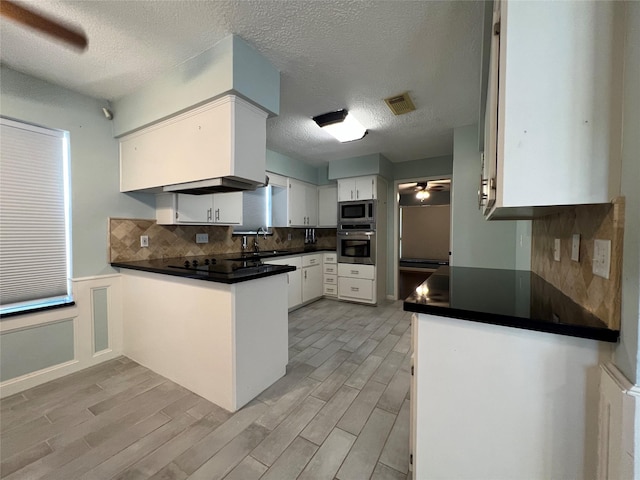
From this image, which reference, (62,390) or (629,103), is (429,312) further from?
(62,390)

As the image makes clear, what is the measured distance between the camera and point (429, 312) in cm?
101

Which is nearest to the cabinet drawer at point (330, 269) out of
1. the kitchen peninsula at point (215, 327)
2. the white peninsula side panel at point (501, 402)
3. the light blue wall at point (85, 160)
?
the kitchen peninsula at point (215, 327)

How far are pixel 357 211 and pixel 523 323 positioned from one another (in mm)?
3608

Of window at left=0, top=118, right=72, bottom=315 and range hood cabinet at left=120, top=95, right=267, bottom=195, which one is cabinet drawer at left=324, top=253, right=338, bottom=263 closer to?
range hood cabinet at left=120, top=95, right=267, bottom=195

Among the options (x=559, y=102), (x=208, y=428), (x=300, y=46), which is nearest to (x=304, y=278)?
(x=208, y=428)

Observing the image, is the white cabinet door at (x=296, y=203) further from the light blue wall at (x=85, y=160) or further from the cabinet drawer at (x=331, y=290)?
the light blue wall at (x=85, y=160)

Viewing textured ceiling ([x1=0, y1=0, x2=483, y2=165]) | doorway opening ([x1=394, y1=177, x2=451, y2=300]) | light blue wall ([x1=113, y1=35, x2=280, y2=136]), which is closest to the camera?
textured ceiling ([x1=0, y1=0, x2=483, y2=165])

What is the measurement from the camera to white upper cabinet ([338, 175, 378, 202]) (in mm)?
4223

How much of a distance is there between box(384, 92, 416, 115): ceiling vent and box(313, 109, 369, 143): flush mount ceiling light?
1.40ft

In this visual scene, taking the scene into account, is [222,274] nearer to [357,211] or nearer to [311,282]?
[311,282]

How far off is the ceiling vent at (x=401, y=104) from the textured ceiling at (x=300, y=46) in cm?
7

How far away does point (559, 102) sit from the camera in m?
0.77

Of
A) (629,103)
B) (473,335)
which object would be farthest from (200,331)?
(629,103)

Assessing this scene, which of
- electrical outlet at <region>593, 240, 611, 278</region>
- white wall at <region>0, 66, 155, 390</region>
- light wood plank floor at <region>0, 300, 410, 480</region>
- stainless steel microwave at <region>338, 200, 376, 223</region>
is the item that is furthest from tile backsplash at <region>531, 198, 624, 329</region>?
white wall at <region>0, 66, 155, 390</region>
